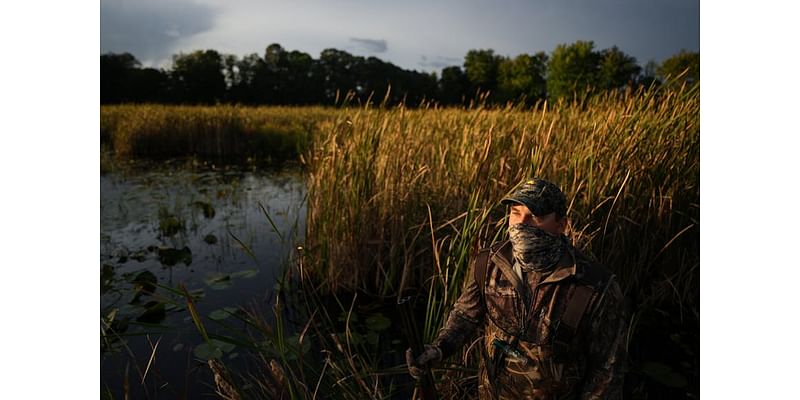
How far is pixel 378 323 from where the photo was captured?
381 cm

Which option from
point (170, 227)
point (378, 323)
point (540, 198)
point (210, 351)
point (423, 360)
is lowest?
point (210, 351)

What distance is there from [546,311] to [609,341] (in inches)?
8.1

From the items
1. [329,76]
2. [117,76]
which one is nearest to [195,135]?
[117,76]

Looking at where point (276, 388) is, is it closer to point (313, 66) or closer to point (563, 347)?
point (563, 347)

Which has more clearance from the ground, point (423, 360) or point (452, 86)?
point (452, 86)

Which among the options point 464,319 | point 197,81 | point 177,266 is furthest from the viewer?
point 197,81

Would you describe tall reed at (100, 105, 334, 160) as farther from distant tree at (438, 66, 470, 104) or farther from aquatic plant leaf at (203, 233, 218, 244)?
distant tree at (438, 66, 470, 104)

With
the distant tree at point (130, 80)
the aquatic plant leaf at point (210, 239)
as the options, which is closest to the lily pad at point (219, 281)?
the aquatic plant leaf at point (210, 239)

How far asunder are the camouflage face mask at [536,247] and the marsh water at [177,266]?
1.07m

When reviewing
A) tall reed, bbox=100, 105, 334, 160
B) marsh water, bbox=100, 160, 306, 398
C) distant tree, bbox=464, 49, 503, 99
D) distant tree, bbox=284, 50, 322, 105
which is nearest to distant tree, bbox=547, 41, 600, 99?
distant tree, bbox=464, 49, 503, 99

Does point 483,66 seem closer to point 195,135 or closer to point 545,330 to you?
point 195,135

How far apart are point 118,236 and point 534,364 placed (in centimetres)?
610

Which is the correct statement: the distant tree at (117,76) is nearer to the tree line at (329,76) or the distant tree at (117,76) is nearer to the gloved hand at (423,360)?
the tree line at (329,76)

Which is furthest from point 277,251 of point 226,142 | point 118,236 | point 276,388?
point 226,142
